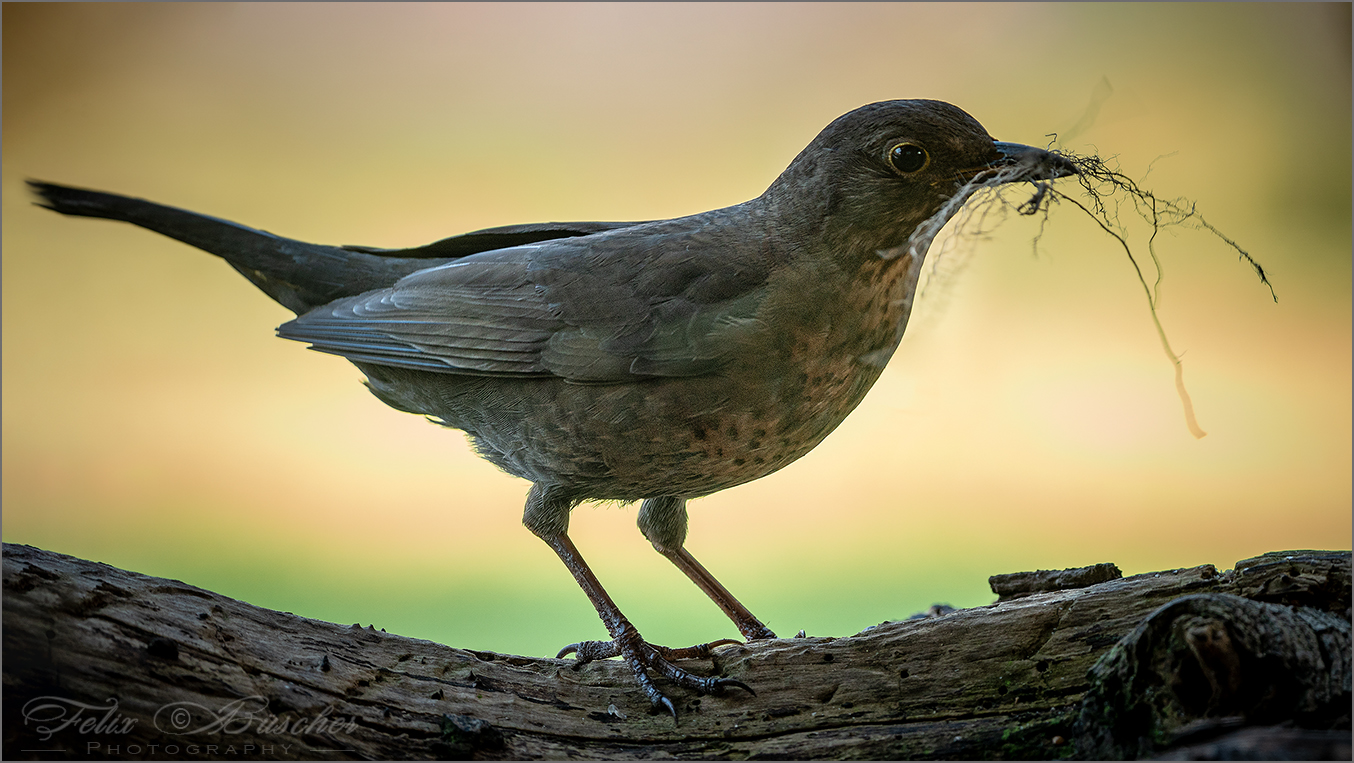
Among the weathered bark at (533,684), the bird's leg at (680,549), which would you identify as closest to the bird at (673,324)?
the weathered bark at (533,684)

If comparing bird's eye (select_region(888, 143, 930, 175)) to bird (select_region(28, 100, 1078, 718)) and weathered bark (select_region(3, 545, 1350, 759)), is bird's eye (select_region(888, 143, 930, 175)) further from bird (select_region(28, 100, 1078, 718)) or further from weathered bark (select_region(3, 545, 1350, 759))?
weathered bark (select_region(3, 545, 1350, 759))

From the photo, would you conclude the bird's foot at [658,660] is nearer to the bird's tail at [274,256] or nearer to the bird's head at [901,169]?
the bird's head at [901,169]

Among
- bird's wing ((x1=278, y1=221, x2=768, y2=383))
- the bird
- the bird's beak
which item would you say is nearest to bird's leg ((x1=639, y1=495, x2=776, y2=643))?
→ the bird

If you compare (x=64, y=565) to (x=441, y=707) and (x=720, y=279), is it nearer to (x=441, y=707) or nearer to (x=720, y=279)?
(x=441, y=707)

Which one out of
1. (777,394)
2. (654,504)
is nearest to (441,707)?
(654,504)

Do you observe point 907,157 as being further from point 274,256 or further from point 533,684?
point 274,256
